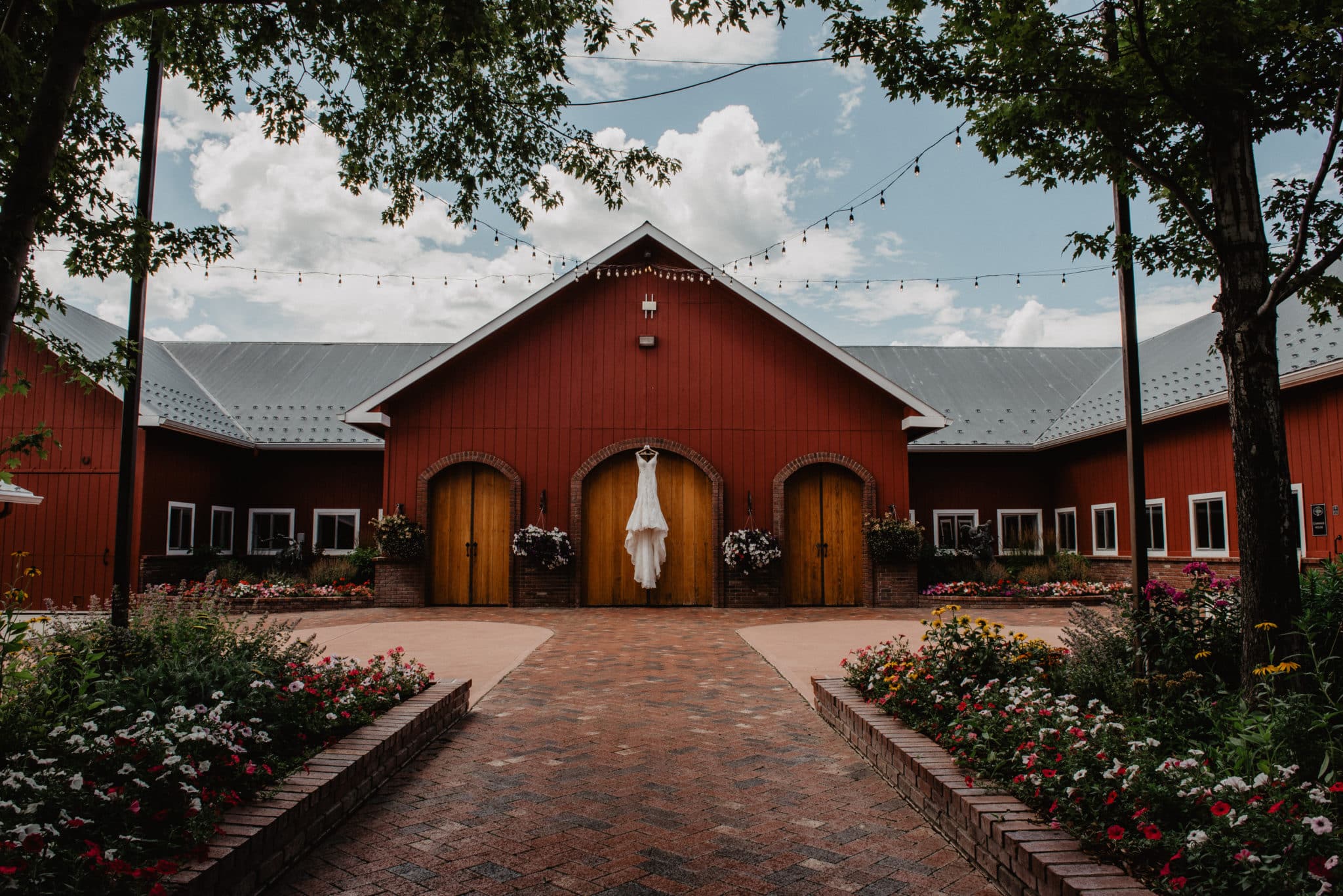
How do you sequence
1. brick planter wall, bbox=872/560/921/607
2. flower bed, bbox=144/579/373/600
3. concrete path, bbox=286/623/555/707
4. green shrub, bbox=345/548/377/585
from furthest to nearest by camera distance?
green shrub, bbox=345/548/377/585, brick planter wall, bbox=872/560/921/607, flower bed, bbox=144/579/373/600, concrete path, bbox=286/623/555/707

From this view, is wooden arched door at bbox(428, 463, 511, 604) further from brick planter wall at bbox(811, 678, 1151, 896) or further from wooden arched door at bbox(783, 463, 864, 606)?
brick planter wall at bbox(811, 678, 1151, 896)

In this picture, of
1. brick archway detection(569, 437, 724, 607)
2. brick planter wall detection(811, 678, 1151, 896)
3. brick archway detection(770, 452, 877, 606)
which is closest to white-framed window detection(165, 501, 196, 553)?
brick archway detection(569, 437, 724, 607)

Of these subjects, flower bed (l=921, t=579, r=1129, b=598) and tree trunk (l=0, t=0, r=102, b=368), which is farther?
flower bed (l=921, t=579, r=1129, b=598)

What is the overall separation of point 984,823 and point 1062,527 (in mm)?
18200

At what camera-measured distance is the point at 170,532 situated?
17.6 m

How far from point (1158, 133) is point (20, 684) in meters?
7.11

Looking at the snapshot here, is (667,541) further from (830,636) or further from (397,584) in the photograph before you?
(830,636)

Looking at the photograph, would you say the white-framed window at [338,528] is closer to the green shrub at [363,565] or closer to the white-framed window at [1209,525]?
the green shrub at [363,565]

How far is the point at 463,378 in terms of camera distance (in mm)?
17438

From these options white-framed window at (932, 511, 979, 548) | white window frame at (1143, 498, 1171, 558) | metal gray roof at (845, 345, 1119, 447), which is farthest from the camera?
metal gray roof at (845, 345, 1119, 447)

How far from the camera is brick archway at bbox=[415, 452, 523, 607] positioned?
56.2ft

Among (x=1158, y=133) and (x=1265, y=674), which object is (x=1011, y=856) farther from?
(x=1158, y=133)

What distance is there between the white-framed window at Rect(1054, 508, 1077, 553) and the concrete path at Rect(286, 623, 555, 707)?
40.4ft

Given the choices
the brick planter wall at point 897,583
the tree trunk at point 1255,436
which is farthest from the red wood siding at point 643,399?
the tree trunk at point 1255,436
